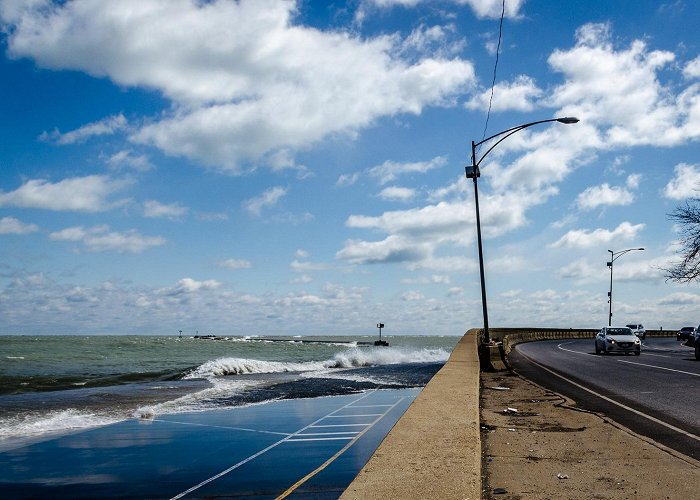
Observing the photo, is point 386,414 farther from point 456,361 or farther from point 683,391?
point 456,361

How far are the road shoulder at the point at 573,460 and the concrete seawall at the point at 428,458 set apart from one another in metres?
0.30

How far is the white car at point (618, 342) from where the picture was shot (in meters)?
33.7

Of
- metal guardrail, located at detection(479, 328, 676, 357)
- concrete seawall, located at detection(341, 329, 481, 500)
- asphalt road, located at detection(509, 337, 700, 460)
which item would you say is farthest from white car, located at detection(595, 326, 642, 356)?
concrete seawall, located at detection(341, 329, 481, 500)

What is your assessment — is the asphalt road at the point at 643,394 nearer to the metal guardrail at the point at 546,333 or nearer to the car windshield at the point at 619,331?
the car windshield at the point at 619,331

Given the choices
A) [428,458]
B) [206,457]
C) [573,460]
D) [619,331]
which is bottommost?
[206,457]

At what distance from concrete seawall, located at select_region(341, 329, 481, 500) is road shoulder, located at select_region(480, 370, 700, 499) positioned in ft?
0.97

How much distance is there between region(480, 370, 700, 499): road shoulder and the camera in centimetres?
584

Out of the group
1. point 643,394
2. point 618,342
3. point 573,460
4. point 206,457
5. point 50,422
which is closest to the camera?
point 573,460

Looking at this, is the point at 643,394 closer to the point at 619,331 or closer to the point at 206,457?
the point at 206,457

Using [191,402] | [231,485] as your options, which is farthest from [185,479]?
[191,402]

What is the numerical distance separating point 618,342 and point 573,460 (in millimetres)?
29634

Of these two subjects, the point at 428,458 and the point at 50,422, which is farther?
the point at 50,422

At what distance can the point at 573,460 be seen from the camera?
281 inches

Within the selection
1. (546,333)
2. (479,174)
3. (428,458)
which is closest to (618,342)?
→ (479,174)
